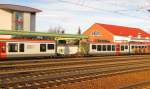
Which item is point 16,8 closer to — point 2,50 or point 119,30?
point 119,30

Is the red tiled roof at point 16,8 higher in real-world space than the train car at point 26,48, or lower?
higher

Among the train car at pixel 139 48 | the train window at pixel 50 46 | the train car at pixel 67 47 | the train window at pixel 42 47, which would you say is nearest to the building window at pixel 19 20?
the train car at pixel 139 48

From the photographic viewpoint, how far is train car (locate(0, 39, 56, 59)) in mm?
35781

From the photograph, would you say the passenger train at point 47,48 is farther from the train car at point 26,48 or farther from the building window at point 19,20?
the building window at point 19,20

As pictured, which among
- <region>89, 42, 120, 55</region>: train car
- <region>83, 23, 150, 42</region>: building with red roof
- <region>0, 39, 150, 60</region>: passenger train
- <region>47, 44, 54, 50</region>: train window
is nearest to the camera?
<region>0, 39, 150, 60</region>: passenger train

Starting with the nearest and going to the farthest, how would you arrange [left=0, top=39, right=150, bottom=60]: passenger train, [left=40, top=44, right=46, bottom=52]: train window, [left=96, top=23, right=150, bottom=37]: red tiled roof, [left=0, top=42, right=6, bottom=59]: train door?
[left=0, top=42, right=6, bottom=59]: train door → [left=0, top=39, right=150, bottom=60]: passenger train → [left=40, top=44, right=46, bottom=52]: train window → [left=96, top=23, right=150, bottom=37]: red tiled roof

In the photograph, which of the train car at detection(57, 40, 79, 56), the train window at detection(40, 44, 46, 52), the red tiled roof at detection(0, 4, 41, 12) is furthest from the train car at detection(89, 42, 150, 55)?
the red tiled roof at detection(0, 4, 41, 12)

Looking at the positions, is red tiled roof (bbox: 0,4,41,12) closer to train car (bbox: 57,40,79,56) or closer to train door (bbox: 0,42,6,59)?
train car (bbox: 57,40,79,56)

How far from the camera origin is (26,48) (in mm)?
38438

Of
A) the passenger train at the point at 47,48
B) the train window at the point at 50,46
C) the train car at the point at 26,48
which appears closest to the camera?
the train car at the point at 26,48

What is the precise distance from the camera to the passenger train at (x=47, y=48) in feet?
119

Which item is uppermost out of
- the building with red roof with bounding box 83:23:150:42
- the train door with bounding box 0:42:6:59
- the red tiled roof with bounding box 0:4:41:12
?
the red tiled roof with bounding box 0:4:41:12

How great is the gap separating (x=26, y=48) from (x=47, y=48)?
398 centimetres

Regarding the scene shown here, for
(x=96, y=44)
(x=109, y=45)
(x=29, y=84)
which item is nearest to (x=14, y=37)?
(x=96, y=44)
